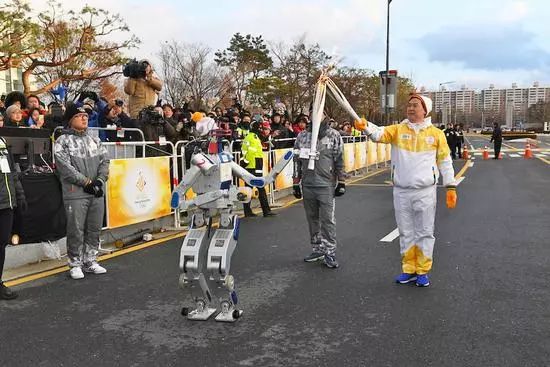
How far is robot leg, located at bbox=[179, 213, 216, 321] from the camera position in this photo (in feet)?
15.3

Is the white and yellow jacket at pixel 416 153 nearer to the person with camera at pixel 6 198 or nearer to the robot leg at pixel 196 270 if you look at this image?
the robot leg at pixel 196 270

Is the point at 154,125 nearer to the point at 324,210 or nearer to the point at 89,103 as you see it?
the point at 89,103

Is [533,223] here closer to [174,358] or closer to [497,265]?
[497,265]

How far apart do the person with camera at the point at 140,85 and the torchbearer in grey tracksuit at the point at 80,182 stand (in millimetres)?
4423

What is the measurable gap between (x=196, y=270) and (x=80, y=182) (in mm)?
2118

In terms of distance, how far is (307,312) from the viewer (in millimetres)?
4938

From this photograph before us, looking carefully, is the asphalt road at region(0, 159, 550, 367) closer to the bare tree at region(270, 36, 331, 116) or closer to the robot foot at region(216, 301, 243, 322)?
the robot foot at region(216, 301, 243, 322)

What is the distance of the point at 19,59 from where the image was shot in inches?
938

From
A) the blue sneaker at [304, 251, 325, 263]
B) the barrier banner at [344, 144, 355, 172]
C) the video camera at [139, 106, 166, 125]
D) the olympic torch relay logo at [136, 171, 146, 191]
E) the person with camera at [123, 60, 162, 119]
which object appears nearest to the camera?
the blue sneaker at [304, 251, 325, 263]

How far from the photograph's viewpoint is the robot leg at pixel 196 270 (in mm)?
4676

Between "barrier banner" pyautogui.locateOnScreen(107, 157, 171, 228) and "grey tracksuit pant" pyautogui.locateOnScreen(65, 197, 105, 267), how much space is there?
4.34ft

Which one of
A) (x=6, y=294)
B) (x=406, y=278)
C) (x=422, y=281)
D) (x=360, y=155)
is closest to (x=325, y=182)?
(x=406, y=278)

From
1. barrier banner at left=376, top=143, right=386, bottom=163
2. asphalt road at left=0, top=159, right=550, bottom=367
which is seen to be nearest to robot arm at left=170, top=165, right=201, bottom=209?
asphalt road at left=0, top=159, right=550, bottom=367

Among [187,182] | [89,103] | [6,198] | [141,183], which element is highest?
[89,103]
